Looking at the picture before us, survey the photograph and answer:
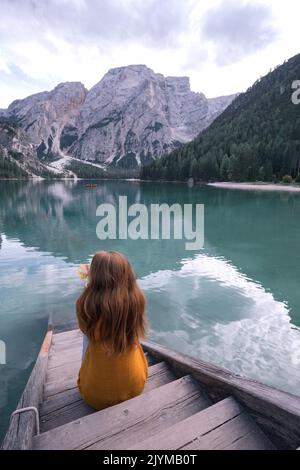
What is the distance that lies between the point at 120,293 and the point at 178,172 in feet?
467

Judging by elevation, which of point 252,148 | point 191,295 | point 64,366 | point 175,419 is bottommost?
point 191,295

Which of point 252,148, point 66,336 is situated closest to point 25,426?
point 66,336

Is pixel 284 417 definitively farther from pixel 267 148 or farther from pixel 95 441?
pixel 267 148

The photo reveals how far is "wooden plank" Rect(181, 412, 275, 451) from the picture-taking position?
2.87 metres

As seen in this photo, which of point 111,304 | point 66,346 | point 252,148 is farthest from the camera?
point 252,148

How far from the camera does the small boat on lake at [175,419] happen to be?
2.93 metres

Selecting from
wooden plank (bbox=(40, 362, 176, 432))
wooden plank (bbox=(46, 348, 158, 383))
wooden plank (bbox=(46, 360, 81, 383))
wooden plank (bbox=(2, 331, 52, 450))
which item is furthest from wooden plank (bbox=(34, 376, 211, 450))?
wooden plank (bbox=(46, 360, 81, 383))

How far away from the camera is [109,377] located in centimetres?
348

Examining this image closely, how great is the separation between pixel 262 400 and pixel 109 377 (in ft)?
5.69

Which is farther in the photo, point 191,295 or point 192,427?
point 191,295

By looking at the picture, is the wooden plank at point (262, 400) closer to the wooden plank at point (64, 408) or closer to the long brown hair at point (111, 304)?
the wooden plank at point (64, 408)

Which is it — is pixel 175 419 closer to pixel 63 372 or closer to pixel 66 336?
pixel 63 372

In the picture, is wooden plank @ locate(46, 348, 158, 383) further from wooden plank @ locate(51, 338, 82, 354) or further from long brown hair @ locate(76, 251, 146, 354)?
long brown hair @ locate(76, 251, 146, 354)

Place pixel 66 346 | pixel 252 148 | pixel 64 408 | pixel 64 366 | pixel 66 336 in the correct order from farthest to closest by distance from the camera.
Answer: pixel 252 148 < pixel 66 336 < pixel 66 346 < pixel 64 366 < pixel 64 408
